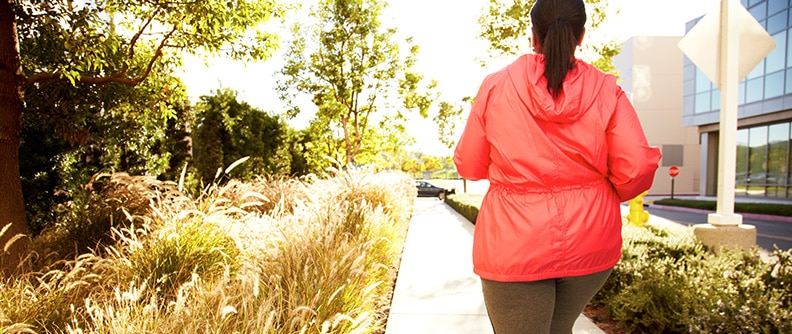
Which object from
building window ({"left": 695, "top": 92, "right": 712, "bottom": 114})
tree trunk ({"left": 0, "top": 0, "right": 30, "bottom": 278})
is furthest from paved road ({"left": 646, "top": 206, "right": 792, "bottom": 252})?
building window ({"left": 695, "top": 92, "right": 712, "bottom": 114})

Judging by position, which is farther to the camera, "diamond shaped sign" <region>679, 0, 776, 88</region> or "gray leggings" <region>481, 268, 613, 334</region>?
"diamond shaped sign" <region>679, 0, 776, 88</region>

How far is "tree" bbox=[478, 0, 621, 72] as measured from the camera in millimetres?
16516

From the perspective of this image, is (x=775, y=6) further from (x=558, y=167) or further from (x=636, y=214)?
(x=558, y=167)

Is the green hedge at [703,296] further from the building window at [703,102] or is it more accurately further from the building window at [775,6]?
the building window at [703,102]

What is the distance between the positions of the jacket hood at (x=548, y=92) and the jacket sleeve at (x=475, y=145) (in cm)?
14

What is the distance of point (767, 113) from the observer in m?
21.6

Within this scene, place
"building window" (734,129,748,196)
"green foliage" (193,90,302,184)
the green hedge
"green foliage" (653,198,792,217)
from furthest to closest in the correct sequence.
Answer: "building window" (734,129,748,196)
"green foliage" (653,198,792,217)
"green foliage" (193,90,302,184)
the green hedge

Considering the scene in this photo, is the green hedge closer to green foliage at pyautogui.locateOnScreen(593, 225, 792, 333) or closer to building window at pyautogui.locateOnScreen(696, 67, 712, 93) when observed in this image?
green foliage at pyautogui.locateOnScreen(593, 225, 792, 333)

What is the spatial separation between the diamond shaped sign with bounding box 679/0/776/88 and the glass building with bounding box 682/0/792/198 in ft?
68.7

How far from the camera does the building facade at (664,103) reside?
1396 inches

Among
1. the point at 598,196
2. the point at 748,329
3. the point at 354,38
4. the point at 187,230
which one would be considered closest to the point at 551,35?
the point at 598,196

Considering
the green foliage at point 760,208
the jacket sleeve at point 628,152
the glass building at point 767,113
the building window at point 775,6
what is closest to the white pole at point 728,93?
the jacket sleeve at point 628,152

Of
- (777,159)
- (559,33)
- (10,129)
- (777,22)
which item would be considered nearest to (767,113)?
(777,159)

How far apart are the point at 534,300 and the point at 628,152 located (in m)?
0.60
